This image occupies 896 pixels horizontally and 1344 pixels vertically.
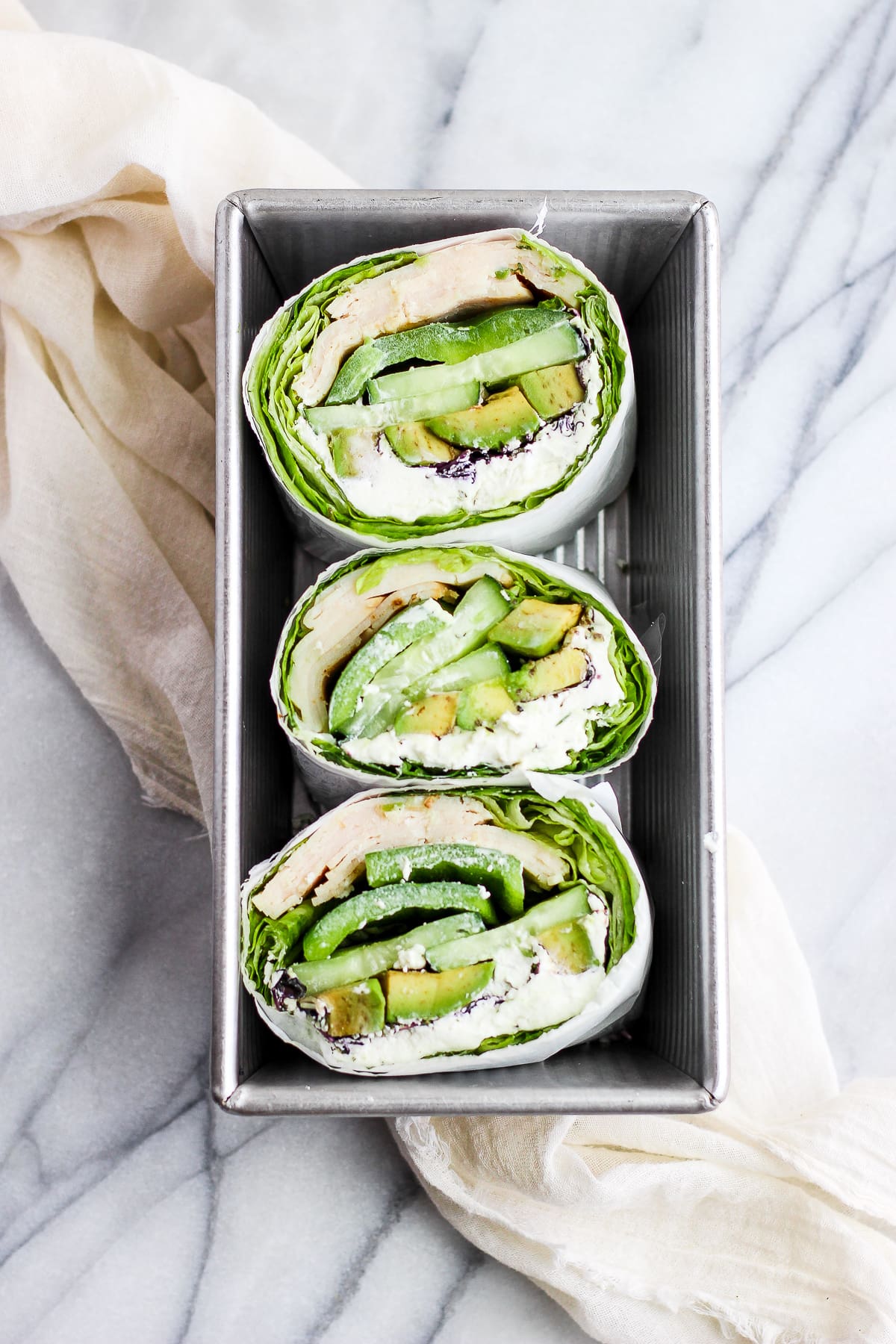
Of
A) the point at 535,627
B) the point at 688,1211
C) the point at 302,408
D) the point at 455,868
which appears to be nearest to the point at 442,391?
the point at 302,408

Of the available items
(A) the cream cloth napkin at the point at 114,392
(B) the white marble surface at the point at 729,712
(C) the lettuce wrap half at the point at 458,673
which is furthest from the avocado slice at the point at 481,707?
(B) the white marble surface at the point at 729,712

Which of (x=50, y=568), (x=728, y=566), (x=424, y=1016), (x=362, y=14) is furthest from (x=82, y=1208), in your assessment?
(x=362, y=14)

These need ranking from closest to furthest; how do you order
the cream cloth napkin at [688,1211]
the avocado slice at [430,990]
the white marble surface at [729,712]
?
the avocado slice at [430,990]
the cream cloth napkin at [688,1211]
the white marble surface at [729,712]

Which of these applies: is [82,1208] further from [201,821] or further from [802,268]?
[802,268]

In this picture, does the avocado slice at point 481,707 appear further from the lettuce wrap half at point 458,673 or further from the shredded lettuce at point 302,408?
the shredded lettuce at point 302,408

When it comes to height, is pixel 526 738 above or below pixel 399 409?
below

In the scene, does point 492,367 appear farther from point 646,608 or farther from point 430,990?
point 430,990
